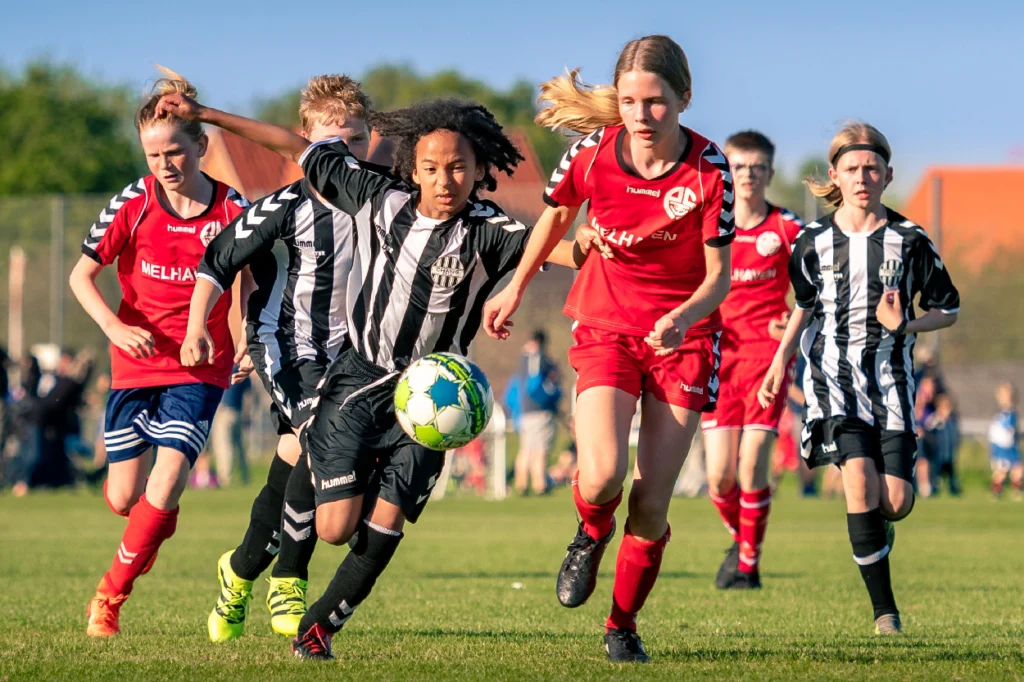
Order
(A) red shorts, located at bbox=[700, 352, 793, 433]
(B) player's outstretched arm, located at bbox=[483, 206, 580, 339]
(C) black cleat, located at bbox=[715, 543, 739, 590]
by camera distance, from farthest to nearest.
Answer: (C) black cleat, located at bbox=[715, 543, 739, 590] → (A) red shorts, located at bbox=[700, 352, 793, 433] → (B) player's outstretched arm, located at bbox=[483, 206, 580, 339]

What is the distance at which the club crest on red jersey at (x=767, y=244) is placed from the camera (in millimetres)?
8625

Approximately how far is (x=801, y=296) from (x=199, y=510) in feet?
36.4

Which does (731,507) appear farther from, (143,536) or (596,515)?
(143,536)

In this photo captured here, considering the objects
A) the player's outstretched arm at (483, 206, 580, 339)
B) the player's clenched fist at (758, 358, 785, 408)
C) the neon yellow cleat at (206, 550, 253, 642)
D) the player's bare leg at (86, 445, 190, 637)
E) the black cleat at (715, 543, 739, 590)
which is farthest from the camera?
the black cleat at (715, 543, 739, 590)

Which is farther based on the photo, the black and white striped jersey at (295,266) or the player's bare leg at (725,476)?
the player's bare leg at (725,476)

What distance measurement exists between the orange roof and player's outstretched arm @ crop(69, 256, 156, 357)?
1703cm

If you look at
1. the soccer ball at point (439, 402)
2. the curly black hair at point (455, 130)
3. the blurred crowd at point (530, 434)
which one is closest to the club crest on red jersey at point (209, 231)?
the curly black hair at point (455, 130)

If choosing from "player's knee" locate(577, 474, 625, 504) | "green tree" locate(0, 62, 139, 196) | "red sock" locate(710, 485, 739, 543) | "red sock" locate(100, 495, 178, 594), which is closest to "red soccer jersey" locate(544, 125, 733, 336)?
"player's knee" locate(577, 474, 625, 504)

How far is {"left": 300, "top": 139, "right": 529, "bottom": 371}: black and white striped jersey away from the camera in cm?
529

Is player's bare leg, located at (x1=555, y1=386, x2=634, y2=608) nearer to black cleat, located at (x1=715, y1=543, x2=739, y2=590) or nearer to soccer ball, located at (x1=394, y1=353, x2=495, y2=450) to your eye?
soccer ball, located at (x1=394, y1=353, x2=495, y2=450)

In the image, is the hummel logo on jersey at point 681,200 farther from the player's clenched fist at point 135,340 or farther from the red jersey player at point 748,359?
the red jersey player at point 748,359

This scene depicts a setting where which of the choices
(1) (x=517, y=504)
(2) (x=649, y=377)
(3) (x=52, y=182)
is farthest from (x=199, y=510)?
(3) (x=52, y=182)

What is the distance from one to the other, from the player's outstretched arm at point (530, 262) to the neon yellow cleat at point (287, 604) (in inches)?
58.5

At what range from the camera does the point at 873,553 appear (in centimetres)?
660
